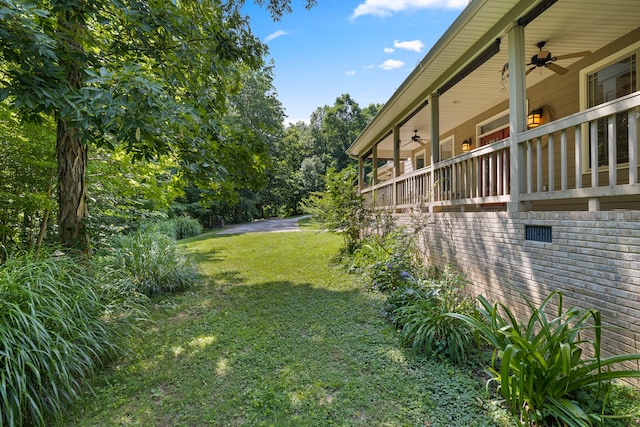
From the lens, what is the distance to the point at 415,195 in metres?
6.89

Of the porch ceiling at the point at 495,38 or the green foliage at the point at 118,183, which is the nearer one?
the porch ceiling at the point at 495,38

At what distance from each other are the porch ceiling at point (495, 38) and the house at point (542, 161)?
0.02 metres

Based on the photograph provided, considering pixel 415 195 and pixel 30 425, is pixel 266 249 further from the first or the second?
pixel 30 425

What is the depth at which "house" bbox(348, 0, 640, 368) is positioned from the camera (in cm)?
255

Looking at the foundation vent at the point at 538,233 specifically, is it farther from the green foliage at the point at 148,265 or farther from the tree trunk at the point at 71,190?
the green foliage at the point at 148,265

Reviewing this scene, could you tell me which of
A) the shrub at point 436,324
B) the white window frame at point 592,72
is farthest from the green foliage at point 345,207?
→ the white window frame at point 592,72

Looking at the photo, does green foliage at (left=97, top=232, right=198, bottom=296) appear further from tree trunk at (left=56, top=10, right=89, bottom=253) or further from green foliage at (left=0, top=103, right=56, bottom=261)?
green foliage at (left=0, top=103, right=56, bottom=261)

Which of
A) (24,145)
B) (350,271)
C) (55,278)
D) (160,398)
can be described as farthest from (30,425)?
(350,271)

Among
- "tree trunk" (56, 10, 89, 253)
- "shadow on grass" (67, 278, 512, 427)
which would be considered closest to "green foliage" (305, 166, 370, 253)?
"shadow on grass" (67, 278, 512, 427)

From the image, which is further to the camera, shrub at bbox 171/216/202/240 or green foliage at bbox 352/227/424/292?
shrub at bbox 171/216/202/240

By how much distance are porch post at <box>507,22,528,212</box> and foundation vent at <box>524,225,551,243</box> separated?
32 centimetres

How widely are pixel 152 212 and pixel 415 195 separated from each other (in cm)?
709

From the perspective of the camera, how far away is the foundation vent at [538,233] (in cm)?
320

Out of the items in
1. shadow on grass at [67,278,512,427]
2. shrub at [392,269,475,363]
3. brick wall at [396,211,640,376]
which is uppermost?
brick wall at [396,211,640,376]
